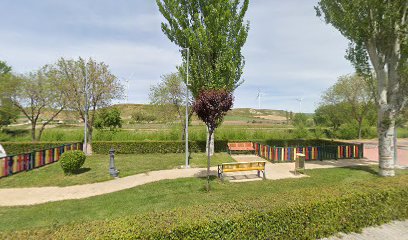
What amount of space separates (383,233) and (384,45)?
32.1ft

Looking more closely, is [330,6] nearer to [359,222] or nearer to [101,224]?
[359,222]

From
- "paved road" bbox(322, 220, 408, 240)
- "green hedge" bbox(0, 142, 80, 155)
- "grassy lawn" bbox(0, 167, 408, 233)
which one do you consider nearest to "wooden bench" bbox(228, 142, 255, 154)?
"grassy lawn" bbox(0, 167, 408, 233)

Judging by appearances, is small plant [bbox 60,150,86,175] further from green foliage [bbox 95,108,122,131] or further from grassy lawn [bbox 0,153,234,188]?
green foliage [bbox 95,108,122,131]

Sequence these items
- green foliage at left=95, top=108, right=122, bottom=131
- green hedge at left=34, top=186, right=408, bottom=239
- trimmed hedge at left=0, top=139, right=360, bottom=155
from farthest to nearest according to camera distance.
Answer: green foliage at left=95, top=108, right=122, bottom=131 < trimmed hedge at left=0, top=139, right=360, bottom=155 < green hedge at left=34, top=186, right=408, bottom=239

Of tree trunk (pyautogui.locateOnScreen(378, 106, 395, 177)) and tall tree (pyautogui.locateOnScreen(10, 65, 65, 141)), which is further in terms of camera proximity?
tall tree (pyautogui.locateOnScreen(10, 65, 65, 141))

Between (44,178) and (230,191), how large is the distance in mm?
9933

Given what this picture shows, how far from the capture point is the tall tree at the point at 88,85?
20109 mm

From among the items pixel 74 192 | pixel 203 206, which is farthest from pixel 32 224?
pixel 203 206

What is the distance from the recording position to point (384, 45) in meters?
10.6

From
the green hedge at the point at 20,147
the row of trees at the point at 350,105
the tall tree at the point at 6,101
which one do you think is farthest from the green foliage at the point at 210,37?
the row of trees at the point at 350,105

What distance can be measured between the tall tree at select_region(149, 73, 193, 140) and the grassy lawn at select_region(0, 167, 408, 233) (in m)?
14.0

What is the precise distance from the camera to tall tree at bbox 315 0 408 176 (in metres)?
10.0

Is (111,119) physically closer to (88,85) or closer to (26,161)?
(88,85)

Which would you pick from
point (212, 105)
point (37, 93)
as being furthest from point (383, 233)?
point (37, 93)
